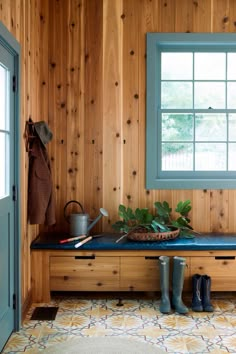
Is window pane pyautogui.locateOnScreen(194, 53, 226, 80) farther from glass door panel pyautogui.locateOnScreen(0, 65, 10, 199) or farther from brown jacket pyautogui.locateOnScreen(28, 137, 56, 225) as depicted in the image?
glass door panel pyautogui.locateOnScreen(0, 65, 10, 199)

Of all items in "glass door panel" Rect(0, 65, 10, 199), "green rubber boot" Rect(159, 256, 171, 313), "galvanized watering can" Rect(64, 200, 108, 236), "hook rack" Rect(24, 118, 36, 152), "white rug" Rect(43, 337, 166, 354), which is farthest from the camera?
"galvanized watering can" Rect(64, 200, 108, 236)

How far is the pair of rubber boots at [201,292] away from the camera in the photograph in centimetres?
378

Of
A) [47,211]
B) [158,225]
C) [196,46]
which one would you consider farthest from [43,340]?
[196,46]

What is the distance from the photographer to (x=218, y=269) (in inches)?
156

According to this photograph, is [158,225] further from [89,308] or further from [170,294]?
[89,308]

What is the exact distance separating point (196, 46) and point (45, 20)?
156cm

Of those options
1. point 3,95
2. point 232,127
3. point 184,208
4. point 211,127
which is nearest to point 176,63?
point 211,127

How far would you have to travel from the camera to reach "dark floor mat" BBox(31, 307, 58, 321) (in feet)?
11.7

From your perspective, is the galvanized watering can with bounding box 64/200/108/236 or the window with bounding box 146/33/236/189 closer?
the galvanized watering can with bounding box 64/200/108/236

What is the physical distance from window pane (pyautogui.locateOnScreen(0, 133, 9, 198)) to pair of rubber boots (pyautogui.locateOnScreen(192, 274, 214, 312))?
1.82 meters

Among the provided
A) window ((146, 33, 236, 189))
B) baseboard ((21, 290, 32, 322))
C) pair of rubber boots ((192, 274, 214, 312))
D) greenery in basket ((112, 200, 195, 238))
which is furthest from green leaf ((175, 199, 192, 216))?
baseboard ((21, 290, 32, 322))

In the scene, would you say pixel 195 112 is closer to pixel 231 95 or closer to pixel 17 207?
pixel 231 95

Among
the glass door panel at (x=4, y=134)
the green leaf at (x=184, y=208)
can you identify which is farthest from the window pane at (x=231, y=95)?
the glass door panel at (x=4, y=134)

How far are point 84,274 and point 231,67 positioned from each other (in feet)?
8.43
